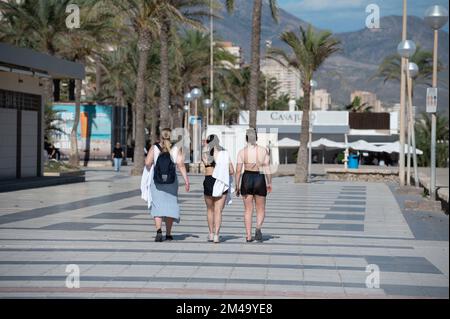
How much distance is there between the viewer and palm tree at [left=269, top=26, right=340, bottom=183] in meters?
35.8

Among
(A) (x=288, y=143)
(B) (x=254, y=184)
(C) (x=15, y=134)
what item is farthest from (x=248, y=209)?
(A) (x=288, y=143)

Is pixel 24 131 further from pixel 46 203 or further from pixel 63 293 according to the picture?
pixel 63 293

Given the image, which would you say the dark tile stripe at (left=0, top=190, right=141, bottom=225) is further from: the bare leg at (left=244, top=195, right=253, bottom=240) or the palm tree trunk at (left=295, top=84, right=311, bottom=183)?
the palm tree trunk at (left=295, top=84, right=311, bottom=183)

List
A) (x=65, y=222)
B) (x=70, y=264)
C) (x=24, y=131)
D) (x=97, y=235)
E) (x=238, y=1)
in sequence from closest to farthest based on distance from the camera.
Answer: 1. (x=70, y=264)
2. (x=97, y=235)
3. (x=65, y=222)
4. (x=24, y=131)
5. (x=238, y=1)

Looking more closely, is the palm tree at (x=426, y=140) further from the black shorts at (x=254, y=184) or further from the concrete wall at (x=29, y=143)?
the black shorts at (x=254, y=184)

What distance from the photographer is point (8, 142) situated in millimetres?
29500

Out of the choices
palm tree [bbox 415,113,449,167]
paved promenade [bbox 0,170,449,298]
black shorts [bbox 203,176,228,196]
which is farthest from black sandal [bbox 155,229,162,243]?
palm tree [bbox 415,113,449,167]

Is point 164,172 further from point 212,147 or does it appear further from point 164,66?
point 164,66

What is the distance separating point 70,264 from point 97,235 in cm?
352

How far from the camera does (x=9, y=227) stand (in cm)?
1544

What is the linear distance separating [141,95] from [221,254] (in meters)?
27.4

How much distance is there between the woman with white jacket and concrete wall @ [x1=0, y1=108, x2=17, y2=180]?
1701cm

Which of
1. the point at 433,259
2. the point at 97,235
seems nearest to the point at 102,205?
the point at 97,235

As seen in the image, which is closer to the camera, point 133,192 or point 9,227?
point 9,227
